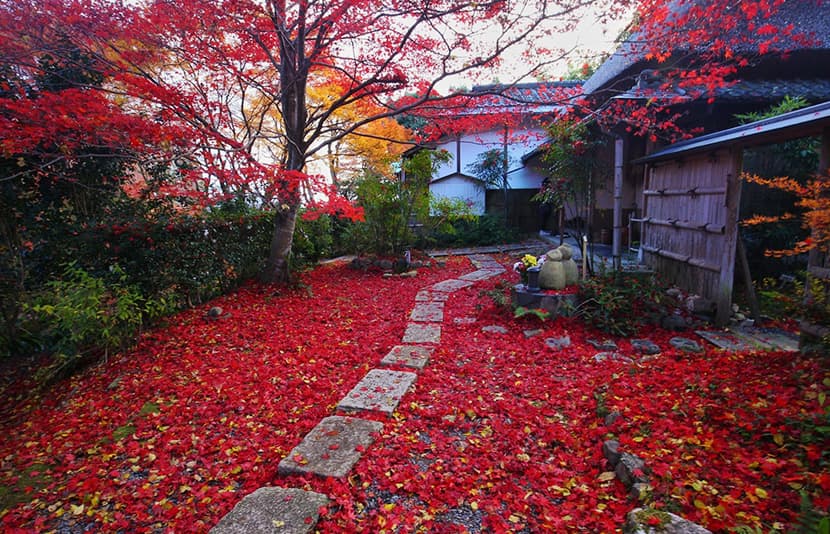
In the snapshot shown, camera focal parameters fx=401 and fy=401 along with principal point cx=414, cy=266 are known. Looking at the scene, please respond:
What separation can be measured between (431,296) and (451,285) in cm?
86

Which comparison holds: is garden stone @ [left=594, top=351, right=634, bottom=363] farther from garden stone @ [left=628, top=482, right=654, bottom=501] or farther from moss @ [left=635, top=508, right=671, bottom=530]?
moss @ [left=635, top=508, right=671, bottom=530]


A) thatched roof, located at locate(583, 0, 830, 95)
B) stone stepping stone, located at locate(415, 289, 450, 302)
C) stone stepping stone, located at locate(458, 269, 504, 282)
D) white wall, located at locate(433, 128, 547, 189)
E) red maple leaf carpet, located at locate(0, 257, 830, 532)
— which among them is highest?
thatched roof, located at locate(583, 0, 830, 95)

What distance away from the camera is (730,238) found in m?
4.99

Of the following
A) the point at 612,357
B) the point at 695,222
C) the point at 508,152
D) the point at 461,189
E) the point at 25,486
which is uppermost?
the point at 508,152

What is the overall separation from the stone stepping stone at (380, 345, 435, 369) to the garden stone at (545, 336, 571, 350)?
4.42 feet

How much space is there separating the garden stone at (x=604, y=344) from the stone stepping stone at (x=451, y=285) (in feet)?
9.85

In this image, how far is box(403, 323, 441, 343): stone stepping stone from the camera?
192 inches

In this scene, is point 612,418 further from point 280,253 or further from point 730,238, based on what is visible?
point 280,253

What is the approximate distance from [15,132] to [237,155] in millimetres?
2214

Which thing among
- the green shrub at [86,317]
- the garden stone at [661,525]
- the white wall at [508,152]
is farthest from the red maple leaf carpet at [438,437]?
the white wall at [508,152]

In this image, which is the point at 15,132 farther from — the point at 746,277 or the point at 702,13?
the point at 702,13

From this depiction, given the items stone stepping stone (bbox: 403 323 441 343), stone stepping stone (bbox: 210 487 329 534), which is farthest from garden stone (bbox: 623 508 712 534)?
stone stepping stone (bbox: 403 323 441 343)

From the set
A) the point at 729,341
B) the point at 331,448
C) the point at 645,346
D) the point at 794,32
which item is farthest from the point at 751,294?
the point at 794,32

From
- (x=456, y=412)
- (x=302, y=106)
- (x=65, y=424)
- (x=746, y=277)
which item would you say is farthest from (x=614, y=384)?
(x=302, y=106)
